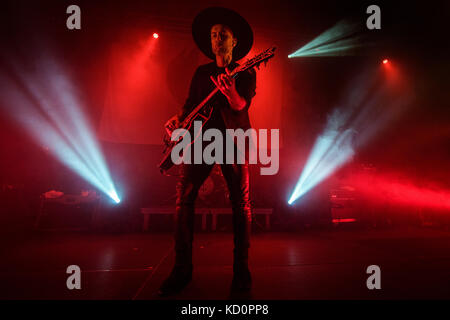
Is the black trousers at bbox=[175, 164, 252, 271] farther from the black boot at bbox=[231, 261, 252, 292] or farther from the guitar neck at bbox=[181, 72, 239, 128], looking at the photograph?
the guitar neck at bbox=[181, 72, 239, 128]

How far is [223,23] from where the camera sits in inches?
71.0

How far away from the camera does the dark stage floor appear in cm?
133

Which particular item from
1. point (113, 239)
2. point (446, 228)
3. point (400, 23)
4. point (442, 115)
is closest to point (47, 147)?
point (113, 239)

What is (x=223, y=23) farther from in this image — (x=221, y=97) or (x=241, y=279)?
(x=241, y=279)

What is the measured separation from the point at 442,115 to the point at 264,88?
17.1 feet

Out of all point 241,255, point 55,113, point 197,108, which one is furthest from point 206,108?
point 55,113

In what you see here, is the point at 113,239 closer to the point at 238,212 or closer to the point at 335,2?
the point at 238,212

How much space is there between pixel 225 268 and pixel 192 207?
2.36 ft

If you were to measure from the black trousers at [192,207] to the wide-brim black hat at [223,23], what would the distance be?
1129 millimetres

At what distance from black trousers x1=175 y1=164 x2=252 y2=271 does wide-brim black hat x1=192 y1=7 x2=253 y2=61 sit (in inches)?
44.5

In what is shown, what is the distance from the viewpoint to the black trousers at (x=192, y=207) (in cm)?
141

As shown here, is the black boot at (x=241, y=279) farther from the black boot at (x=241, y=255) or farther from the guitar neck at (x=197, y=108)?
the guitar neck at (x=197, y=108)

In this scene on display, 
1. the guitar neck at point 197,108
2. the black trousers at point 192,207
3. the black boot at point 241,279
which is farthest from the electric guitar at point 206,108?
the black boot at point 241,279

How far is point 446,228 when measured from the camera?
13.2 feet
